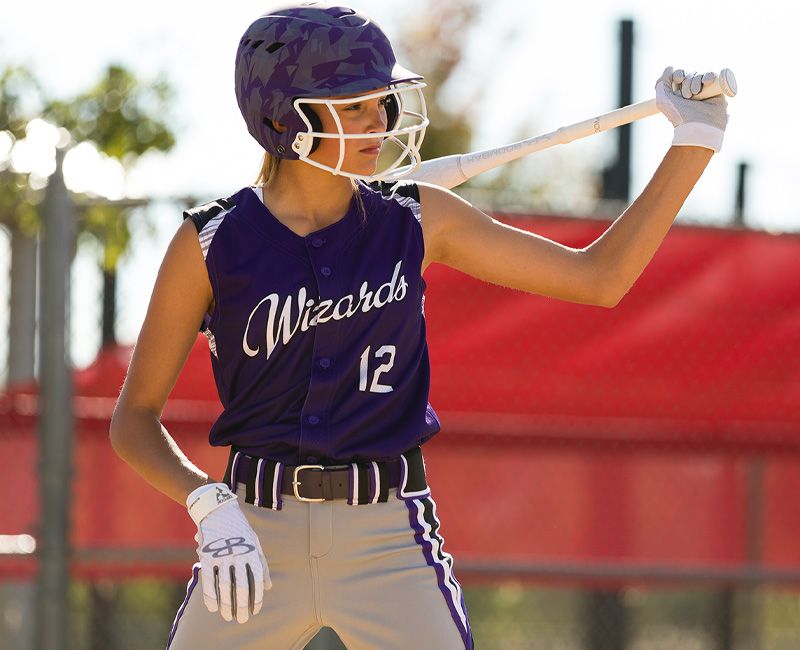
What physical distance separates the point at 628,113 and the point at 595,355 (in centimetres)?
285

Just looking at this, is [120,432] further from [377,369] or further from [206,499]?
[377,369]

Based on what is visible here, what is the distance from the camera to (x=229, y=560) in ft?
9.94

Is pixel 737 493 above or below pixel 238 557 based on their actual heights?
below

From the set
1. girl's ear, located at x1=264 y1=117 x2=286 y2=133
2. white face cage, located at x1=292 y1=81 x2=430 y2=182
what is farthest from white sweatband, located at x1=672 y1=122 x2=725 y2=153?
girl's ear, located at x1=264 y1=117 x2=286 y2=133

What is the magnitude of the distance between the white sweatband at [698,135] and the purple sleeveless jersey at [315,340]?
2.16 feet

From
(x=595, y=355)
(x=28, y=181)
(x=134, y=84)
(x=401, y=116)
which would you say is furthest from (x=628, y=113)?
(x=134, y=84)

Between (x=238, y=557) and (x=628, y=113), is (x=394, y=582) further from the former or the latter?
(x=628, y=113)

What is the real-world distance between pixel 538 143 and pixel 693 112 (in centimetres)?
44

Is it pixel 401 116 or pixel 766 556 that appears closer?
pixel 401 116

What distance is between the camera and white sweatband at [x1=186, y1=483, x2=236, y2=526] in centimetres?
315

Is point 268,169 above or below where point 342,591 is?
above

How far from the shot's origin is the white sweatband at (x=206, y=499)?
124 inches

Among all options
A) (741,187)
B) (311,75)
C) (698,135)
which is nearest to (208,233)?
(311,75)

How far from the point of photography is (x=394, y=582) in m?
3.23
